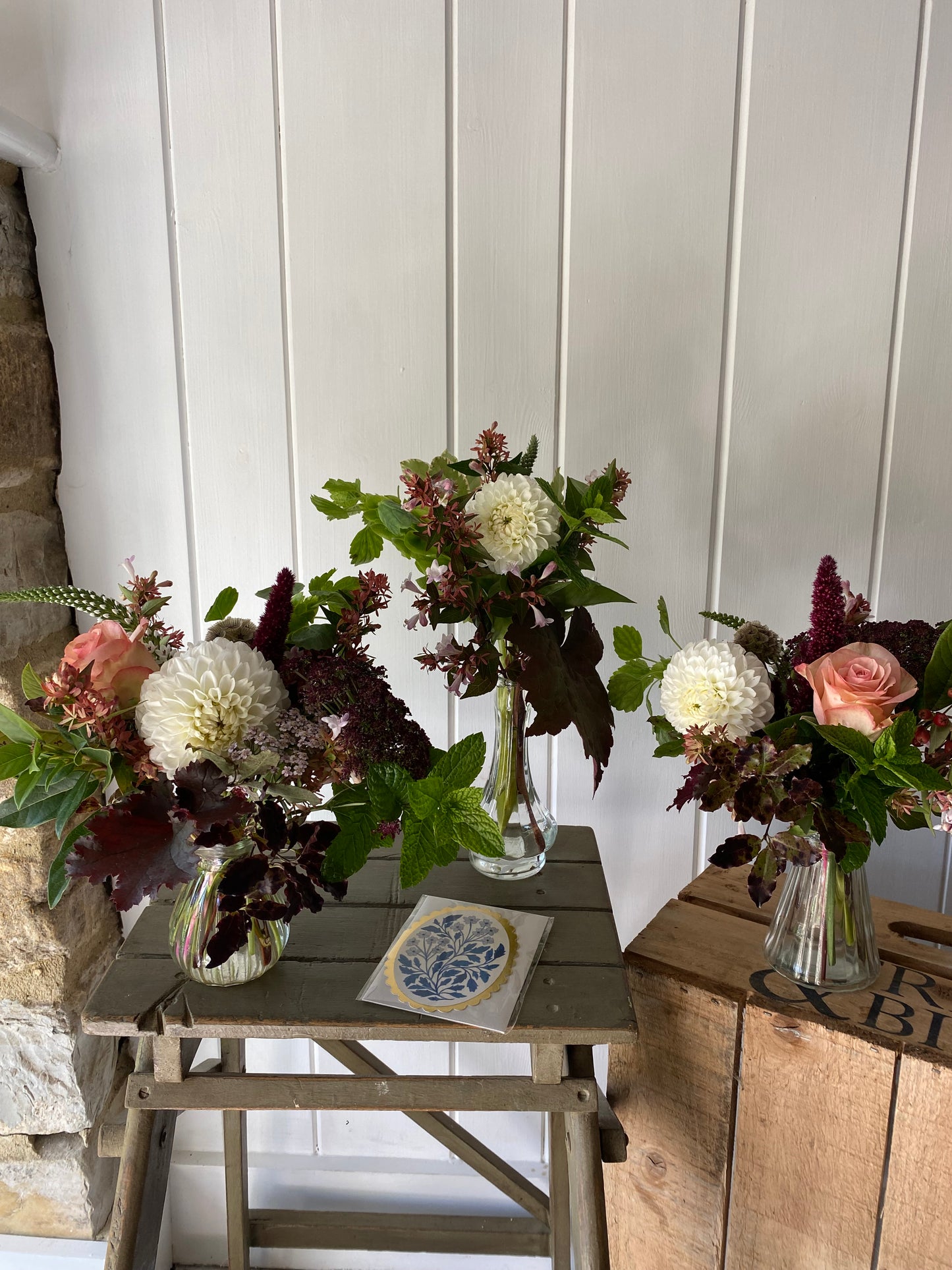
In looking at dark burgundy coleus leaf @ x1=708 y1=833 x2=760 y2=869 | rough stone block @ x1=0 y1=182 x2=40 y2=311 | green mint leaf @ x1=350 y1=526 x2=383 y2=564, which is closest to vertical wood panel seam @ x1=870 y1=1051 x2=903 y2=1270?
dark burgundy coleus leaf @ x1=708 y1=833 x2=760 y2=869

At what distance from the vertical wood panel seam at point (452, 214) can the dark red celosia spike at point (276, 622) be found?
1.26 ft

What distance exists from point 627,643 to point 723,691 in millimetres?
168

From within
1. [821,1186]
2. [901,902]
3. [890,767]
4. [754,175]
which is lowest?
[821,1186]

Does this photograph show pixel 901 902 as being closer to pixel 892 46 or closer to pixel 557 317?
pixel 557 317

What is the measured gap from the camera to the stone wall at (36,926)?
1103 mm

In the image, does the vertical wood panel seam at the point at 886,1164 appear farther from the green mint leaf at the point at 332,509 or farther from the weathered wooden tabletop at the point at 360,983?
the green mint leaf at the point at 332,509

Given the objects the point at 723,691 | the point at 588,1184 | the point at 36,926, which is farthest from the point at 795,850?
the point at 36,926

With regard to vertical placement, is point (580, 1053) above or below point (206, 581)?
below

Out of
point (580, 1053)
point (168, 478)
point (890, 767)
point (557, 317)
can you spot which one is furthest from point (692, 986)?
point (168, 478)

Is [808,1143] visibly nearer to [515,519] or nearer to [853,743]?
[853,743]

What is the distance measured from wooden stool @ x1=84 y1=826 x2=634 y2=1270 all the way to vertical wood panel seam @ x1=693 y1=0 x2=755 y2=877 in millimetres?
441

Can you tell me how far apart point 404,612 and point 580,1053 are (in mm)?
579

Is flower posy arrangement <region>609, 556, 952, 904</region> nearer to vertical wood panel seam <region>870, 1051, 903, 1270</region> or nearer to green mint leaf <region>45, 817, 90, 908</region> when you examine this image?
vertical wood panel seam <region>870, 1051, 903, 1270</region>

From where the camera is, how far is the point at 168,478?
1.19 metres
